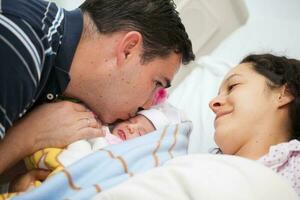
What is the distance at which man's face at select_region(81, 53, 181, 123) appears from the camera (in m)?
1.18

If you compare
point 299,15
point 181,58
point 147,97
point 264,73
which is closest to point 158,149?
point 147,97

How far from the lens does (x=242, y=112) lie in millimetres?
1179

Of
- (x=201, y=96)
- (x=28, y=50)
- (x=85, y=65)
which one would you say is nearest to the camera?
(x=28, y=50)

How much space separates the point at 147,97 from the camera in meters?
1.26

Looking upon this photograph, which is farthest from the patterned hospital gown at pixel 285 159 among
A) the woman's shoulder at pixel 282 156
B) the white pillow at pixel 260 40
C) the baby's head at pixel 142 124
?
the white pillow at pixel 260 40

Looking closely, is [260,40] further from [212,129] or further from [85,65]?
[85,65]

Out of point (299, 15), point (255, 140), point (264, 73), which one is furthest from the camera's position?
point (299, 15)

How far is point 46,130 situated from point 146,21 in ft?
1.44

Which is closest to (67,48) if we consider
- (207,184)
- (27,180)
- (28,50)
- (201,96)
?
(28,50)

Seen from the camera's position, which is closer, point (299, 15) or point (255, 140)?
point (255, 140)

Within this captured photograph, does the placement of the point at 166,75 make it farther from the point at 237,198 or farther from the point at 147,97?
the point at 237,198

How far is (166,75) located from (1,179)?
59 centimetres

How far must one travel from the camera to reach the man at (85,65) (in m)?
0.94

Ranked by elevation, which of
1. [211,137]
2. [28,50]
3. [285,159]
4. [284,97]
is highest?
[28,50]
